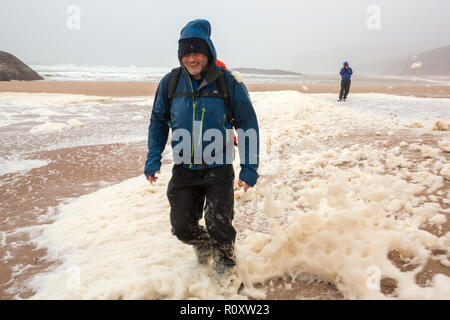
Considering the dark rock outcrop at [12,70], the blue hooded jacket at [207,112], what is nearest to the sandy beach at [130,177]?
the blue hooded jacket at [207,112]

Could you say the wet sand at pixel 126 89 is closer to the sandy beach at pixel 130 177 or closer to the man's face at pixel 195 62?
the sandy beach at pixel 130 177

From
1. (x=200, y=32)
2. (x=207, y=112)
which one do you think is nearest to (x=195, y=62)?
(x=200, y=32)

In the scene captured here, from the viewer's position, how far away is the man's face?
2.45 meters

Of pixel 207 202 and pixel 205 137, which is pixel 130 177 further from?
pixel 205 137

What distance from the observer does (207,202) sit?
8.54 feet

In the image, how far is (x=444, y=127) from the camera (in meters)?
6.23

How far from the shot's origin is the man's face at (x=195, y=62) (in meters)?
2.45

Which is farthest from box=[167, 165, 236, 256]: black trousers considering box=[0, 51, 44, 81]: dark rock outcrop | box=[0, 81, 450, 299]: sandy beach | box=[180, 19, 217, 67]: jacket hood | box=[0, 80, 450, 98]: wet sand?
box=[0, 51, 44, 81]: dark rock outcrop

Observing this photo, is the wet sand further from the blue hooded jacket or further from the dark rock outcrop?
the blue hooded jacket

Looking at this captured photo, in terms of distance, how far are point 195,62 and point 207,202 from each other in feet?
3.84
